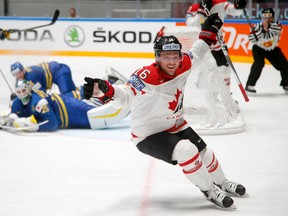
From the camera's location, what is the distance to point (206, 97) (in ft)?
17.6

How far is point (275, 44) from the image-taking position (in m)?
7.62

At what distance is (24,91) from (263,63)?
345 cm

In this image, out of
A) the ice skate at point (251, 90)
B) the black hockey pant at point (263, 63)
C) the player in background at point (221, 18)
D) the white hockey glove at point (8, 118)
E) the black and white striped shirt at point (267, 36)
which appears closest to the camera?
the white hockey glove at point (8, 118)

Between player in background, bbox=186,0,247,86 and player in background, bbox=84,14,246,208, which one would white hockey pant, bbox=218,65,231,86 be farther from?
player in background, bbox=84,14,246,208

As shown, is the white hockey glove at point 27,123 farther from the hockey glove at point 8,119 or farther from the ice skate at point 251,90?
the ice skate at point 251,90

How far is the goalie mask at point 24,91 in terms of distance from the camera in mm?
5195

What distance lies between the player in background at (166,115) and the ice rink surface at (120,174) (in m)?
0.21

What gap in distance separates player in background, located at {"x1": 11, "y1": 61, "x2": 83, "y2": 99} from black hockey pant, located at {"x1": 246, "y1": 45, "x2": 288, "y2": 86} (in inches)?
91.1

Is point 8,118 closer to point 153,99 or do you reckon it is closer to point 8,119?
point 8,119

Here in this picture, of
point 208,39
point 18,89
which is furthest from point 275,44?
point 208,39

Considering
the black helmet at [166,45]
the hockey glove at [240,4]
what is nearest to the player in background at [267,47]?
the hockey glove at [240,4]

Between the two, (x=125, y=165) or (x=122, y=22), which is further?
(x=122, y=22)

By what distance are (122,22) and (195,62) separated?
6835mm

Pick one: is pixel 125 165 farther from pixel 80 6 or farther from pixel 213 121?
pixel 80 6
